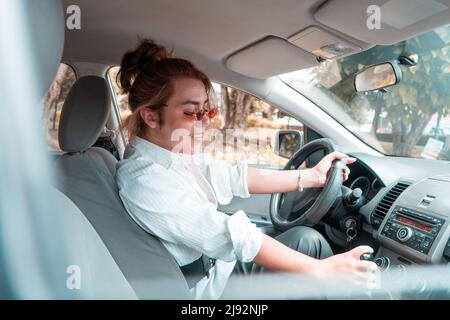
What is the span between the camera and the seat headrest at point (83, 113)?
1323mm

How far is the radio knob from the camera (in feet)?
4.85

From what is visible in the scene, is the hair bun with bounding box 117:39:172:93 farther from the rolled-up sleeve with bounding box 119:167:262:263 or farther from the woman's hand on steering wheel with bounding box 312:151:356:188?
the woman's hand on steering wheel with bounding box 312:151:356:188

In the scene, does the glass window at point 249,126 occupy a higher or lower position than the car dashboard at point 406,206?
higher

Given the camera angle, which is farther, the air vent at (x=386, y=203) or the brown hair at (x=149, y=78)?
the air vent at (x=386, y=203)

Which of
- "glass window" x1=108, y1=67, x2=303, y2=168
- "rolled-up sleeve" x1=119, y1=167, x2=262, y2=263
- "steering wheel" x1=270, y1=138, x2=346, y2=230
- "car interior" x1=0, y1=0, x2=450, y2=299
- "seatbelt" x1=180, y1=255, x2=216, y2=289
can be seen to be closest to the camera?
"car interior" x1=0, y1=0, x2=450, y2=299

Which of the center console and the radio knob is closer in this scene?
the center console

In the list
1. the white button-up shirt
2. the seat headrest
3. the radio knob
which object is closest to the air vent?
the radio knob

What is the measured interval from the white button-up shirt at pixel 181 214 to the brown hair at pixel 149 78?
0.09 m

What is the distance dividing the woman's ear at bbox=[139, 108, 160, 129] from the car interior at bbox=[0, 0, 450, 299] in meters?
0.16

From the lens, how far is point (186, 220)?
108cm

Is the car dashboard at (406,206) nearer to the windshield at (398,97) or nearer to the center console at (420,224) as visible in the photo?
the center console at (420,224)

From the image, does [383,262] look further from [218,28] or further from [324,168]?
[218,28]

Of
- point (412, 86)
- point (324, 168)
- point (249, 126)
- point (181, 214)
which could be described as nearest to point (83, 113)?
point (181, 214)

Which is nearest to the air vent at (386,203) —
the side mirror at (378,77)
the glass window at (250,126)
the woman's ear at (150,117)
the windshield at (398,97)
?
the windshield at (398,97)
